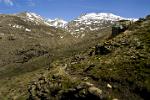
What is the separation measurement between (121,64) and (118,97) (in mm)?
6140

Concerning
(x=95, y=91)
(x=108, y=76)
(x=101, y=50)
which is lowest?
(x=95, y=91)

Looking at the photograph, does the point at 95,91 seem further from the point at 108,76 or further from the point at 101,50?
the point at 101,50

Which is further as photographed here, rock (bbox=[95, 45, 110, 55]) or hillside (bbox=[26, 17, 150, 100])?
rock (bbox=[95, 45, 110, 55])

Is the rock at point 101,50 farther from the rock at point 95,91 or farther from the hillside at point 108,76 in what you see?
the rock at point 95,91

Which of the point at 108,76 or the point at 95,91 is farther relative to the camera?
the point at 108,76

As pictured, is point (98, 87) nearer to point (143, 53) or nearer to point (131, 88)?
point (131, 88)

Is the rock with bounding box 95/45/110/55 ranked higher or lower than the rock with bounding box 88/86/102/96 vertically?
higher

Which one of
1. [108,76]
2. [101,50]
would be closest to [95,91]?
[108,76]

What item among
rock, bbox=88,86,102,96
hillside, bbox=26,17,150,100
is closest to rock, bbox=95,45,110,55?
hillside, bbox=26,17,150,100

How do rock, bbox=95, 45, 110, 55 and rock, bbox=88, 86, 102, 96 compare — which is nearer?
rock, bbox=88, 86, 102, 96

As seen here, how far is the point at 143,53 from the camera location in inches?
1730

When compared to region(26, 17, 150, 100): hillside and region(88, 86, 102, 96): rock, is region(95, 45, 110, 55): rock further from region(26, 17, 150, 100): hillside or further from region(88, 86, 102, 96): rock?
region(88, 86, 102, 96): rock

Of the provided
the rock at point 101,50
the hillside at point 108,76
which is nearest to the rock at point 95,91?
the hillside at point 108,76

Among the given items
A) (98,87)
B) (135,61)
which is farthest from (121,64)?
(98,87)
